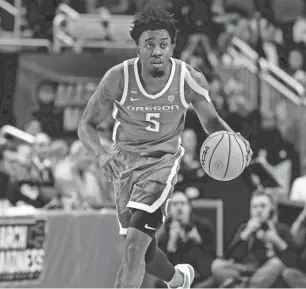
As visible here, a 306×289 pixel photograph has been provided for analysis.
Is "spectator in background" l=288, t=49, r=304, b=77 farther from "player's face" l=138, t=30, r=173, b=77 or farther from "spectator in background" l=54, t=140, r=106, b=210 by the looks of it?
"player's face" l=138, t=30, r=173, b=77

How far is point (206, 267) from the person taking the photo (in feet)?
29.2

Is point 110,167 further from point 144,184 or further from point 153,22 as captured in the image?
point 153,22

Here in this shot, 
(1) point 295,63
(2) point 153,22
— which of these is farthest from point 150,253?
(1) point 295,63

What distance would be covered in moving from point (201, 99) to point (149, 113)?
1.29ft

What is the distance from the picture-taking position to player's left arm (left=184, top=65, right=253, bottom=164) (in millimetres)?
5871

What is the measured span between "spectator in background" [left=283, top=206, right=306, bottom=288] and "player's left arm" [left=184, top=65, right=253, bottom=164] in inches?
137

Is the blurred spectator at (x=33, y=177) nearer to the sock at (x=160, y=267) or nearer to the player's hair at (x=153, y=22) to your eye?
the sock at (x=160, y=267)

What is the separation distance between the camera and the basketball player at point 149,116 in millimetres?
5703

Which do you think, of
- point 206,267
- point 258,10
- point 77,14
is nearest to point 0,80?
point 77,14

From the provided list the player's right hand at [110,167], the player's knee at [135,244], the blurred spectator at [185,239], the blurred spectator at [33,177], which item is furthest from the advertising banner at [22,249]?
the player's right hand at [110,167]

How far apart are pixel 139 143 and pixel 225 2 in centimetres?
790

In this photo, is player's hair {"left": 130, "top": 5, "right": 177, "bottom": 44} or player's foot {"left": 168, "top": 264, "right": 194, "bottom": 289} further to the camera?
player's foot {"left": 168, "top": 264, "right": 194, "bottom": 289}

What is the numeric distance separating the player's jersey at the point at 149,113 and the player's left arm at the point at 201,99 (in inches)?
2.0

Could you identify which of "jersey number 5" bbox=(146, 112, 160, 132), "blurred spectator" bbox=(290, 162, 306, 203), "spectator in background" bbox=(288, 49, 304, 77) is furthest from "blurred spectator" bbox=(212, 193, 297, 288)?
"spectator in background" bbox=(288, 49, 304, 77)
